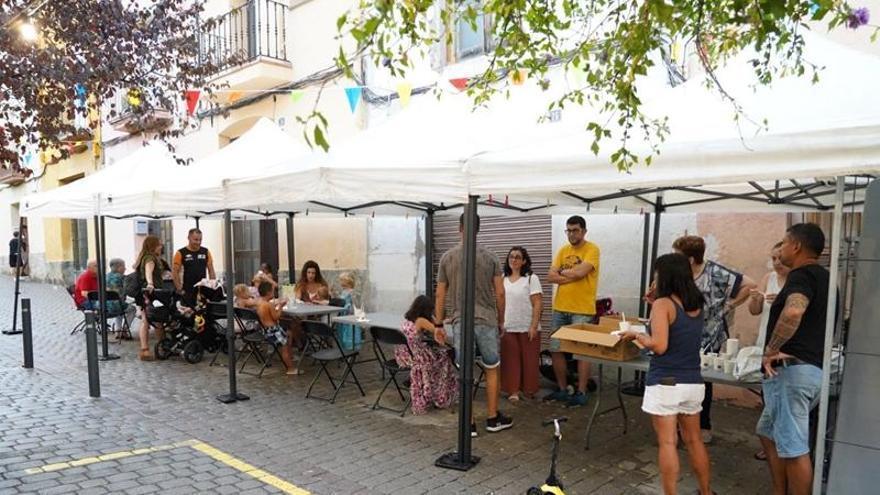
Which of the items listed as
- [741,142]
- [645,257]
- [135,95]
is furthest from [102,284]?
[741,142]

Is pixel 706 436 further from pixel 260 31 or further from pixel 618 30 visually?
pixel 260 31

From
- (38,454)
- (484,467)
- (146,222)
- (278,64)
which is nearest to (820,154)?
(484,467)

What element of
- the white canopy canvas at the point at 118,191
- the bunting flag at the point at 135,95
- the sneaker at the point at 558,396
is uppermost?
the bunting flag at the point at 135,95

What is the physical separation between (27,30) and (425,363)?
4198 millimetres

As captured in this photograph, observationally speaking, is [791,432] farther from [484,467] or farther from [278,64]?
[278,64]

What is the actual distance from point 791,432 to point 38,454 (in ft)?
16.8

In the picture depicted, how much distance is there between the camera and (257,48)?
1134 cm

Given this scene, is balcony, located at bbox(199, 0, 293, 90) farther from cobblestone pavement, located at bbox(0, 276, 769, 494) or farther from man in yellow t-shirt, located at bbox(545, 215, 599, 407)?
man in yellow t-shirt, located at bbox(545, 215, 599, 407)

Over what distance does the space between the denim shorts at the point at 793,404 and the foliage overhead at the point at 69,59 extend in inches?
204

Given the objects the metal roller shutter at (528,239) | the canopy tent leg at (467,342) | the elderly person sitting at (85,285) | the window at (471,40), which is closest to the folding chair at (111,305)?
the elderly person sitting at (85,285)

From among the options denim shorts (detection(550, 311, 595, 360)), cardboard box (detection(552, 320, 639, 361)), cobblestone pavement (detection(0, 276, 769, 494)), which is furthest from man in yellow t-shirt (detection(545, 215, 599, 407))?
cardboard box (detection(552, 320, 639, 361))

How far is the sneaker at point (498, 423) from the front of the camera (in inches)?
199

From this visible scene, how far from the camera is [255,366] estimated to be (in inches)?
301

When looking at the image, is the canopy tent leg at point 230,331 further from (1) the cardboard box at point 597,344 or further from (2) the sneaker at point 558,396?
(1) the cardboard box at point 597,344
